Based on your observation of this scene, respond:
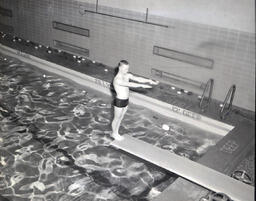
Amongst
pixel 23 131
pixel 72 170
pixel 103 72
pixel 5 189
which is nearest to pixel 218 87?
pixel 103 72

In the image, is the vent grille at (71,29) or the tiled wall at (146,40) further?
the vent grille at (71,29)

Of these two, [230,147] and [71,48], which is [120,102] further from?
[71,48]

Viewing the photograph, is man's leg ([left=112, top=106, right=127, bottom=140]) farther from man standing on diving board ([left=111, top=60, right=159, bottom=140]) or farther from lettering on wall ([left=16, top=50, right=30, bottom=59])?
lettering on wall ([left=16, top=50, right=30, bottom=59])

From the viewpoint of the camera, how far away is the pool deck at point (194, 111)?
441 cm

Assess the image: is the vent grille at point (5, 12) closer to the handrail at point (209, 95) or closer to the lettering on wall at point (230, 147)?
the handrail at point (209, 95)

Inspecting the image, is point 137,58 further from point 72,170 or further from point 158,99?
point 72,170

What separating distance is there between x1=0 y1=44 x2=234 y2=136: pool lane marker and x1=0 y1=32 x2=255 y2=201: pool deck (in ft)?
0.34

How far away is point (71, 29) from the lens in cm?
928

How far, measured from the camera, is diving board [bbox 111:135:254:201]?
4.46 m

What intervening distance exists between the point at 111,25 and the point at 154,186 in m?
4.81

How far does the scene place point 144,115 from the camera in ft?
22.8

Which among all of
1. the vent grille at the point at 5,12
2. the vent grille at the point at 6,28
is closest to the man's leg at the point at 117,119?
the vent grille at the point at 6,28

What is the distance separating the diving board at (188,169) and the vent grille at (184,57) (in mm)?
2370

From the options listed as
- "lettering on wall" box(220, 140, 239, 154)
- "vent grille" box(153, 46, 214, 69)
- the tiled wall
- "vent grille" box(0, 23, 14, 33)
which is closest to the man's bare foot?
"lettering on wall" box(220, 140, 239, 154)
